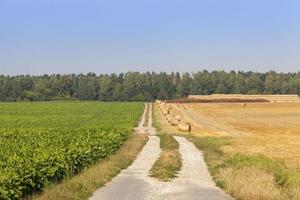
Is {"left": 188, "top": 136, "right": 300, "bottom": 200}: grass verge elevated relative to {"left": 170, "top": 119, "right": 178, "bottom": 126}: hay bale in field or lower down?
elevated

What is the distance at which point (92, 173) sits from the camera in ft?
85.5

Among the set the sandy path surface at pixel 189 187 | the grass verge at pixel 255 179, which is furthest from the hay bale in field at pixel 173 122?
the sandy path surface at pixel 189 187

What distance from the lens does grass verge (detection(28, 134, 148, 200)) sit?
65.1 ft

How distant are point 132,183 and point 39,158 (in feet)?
13.4

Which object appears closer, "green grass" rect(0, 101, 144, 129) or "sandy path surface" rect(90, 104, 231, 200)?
"sandy path surface" rect(90, 104, 231, 200)

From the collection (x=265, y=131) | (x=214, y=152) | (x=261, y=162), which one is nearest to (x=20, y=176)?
(x=261, y=162)

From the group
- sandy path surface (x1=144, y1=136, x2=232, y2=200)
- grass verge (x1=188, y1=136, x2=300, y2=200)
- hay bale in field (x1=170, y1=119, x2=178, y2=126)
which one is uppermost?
grass verge (x1=188, y1=136, x2=300, y2=200)

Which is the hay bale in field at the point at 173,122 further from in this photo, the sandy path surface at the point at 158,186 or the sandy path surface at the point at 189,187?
the sandy path surface at the point at 189,187

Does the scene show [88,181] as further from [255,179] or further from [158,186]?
[255,179]

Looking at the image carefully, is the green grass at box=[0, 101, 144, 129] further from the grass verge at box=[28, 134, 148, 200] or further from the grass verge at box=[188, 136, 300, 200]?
the grass verge at box=[188, 136, 300, 200]

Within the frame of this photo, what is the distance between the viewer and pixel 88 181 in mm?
23641

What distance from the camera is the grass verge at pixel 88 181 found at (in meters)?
19.8

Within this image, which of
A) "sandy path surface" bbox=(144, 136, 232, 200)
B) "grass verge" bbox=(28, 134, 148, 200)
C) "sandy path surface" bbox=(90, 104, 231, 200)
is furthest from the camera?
"sandy path surface" bbox=(144, 136, 232, 200)

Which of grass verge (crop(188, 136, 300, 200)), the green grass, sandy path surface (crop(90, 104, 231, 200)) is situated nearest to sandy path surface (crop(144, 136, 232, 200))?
sandy path surface (crop(90, 104, 231, 200))
